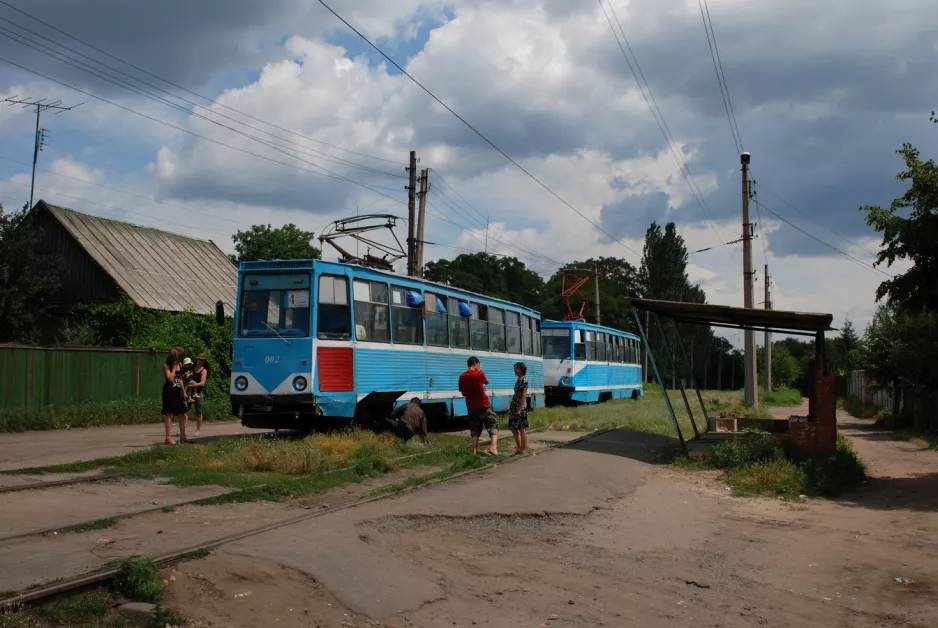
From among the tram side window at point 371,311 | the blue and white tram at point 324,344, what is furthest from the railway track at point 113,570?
the tram side window at point 371,311

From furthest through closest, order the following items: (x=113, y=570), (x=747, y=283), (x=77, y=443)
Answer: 1. (x=747, y=283)
2. (x=77, y=443)
3. (x=113, y=570)

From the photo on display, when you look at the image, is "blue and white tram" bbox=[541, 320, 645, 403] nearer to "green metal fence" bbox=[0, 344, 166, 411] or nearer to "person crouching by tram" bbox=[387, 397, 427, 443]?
"green metal fence" bbox=[0, 344, 166, 411]

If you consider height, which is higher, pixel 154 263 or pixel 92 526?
pixel 154 263

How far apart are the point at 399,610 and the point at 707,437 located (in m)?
12.8

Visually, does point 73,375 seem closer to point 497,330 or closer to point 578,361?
point 497,330

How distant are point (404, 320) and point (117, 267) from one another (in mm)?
18213

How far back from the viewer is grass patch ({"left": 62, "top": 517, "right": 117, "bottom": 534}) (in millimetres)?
7917

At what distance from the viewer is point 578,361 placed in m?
32.6

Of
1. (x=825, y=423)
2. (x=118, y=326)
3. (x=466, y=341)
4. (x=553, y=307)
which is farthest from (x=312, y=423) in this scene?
(x=553, y=307)

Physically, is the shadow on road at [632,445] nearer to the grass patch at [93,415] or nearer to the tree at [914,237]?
the tree at [914,237]

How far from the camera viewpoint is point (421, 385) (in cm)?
1870

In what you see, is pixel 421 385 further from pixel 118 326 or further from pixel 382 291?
pixel 118 326

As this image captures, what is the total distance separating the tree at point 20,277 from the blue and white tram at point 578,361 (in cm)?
1698

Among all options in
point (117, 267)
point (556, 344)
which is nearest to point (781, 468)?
point (556, 344)
